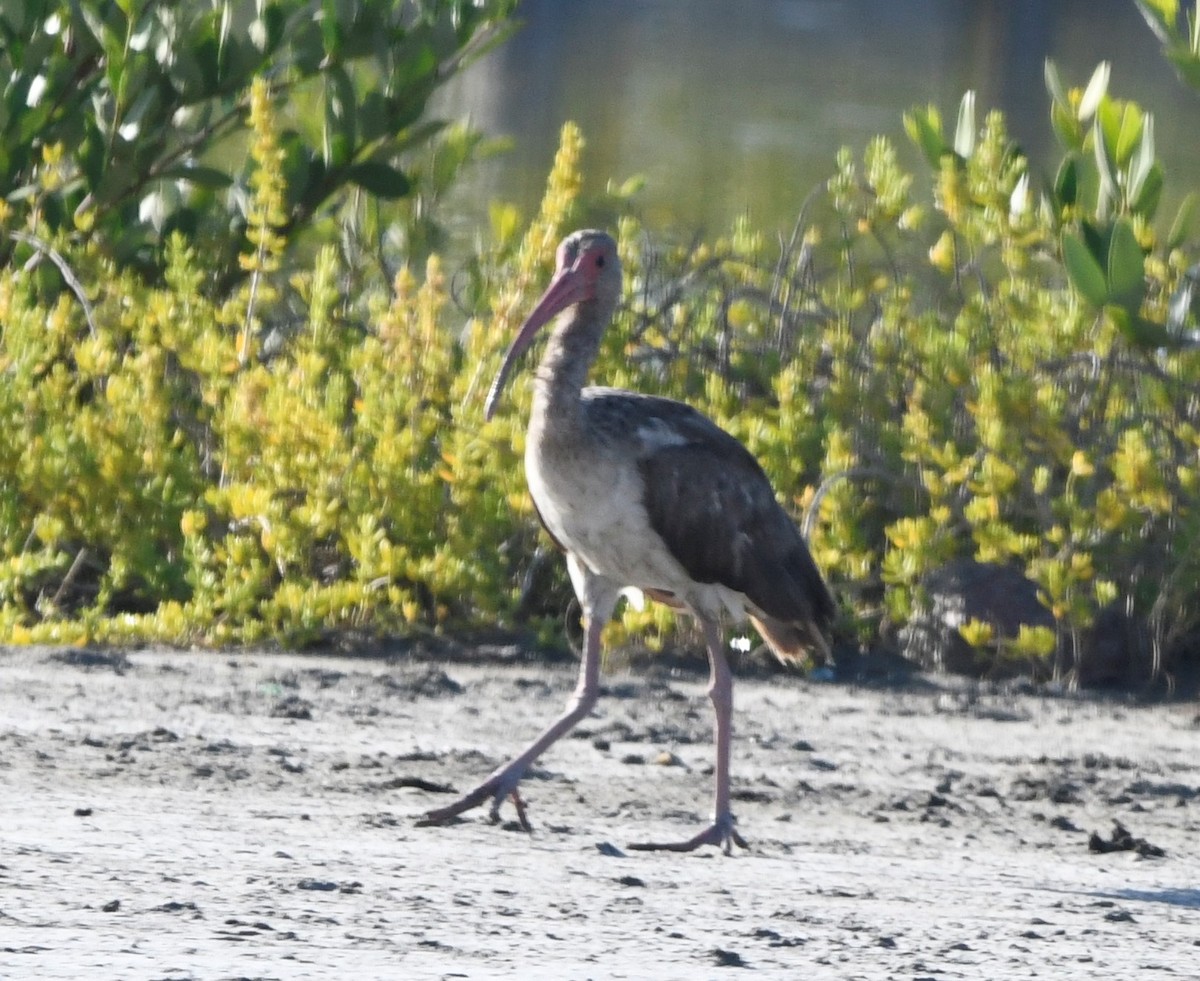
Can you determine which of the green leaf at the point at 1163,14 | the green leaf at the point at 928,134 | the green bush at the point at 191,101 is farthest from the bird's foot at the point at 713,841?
the green bush at the point at 191,101

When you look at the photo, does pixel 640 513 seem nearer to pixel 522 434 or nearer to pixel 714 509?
pixel 714 509

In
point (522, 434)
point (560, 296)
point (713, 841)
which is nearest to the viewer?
point (713, 841)

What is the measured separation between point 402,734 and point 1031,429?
260cm

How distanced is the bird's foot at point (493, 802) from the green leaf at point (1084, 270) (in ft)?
9.67

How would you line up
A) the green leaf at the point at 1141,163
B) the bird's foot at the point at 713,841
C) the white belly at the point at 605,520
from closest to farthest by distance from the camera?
the bird's foot at the point at 713,841
the white belly at the point at 605,520
the green leaf at the point at 1141,163

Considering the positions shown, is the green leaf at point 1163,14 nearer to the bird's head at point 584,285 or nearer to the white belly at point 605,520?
the bird's head at point 584,285

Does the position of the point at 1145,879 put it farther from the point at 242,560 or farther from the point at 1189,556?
the point at 242,560

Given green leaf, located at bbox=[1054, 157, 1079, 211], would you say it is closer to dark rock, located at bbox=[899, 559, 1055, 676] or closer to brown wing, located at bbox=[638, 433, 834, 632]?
dark rock, located at bbox=[899, 559, 1055, 676]

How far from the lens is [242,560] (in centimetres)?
817

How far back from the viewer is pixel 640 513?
6227 mm

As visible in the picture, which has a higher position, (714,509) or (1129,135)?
(1129,135)

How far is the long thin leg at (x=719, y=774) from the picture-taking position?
5.86m

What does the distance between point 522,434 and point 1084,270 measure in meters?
2.12

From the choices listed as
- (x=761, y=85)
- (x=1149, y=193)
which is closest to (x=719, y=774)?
(x=1149, y=193)
